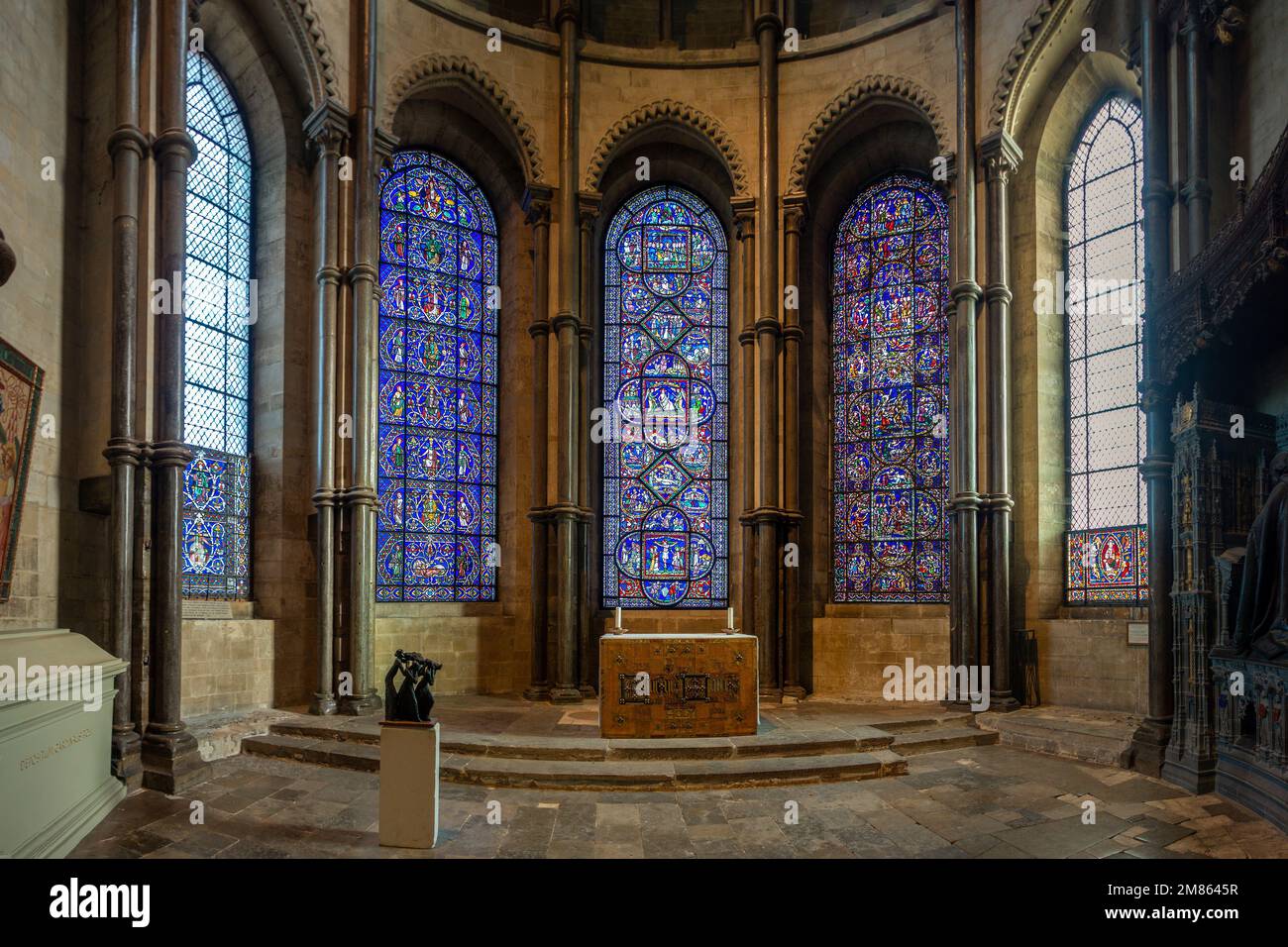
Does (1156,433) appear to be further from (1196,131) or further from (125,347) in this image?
(125,347)

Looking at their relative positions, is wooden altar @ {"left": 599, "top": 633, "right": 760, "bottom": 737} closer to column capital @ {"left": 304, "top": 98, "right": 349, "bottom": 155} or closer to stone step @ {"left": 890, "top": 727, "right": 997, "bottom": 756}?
stone step @ {"left": 890, "top": 727, "right": 997, "bottom": 756}

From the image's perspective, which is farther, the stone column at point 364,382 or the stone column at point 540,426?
the stone column at point 540,426

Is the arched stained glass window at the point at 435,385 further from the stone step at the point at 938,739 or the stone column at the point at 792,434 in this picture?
the stone step at the point at 938,739

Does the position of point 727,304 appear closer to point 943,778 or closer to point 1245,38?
point 1245,38

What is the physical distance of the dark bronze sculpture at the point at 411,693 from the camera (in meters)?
5.59

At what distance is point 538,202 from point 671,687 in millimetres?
6882

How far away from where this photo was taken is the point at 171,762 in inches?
284

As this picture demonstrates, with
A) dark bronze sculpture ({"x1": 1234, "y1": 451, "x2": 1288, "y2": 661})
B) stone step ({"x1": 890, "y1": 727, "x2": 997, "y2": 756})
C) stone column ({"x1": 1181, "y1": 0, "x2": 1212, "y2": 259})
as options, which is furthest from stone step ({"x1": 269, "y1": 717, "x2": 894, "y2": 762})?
stone column ({"x1": 1181, "y1": 0, "x2": 1212, "y2": 259})

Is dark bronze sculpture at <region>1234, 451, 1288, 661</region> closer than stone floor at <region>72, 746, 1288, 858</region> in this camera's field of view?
No

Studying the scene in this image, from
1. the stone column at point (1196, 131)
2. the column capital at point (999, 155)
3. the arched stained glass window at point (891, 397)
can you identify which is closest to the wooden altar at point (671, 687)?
the arched stained glass window at point (891, 397)

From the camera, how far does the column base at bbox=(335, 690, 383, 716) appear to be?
31.5 feet

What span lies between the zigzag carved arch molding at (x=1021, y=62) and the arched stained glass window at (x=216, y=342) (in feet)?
29.2

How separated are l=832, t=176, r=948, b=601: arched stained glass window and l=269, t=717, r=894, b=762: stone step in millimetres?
3878

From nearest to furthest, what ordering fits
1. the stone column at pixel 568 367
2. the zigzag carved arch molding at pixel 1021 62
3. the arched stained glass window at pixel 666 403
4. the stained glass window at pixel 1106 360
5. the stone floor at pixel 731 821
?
the stone floor at pixel 731 821 < the stained glass window at pixel 1106 360 < the zigzag carved arch molding at pixel 1021 62 < the stone column at pixel 568 367 < the arched stained glass window at pixel 666 403
